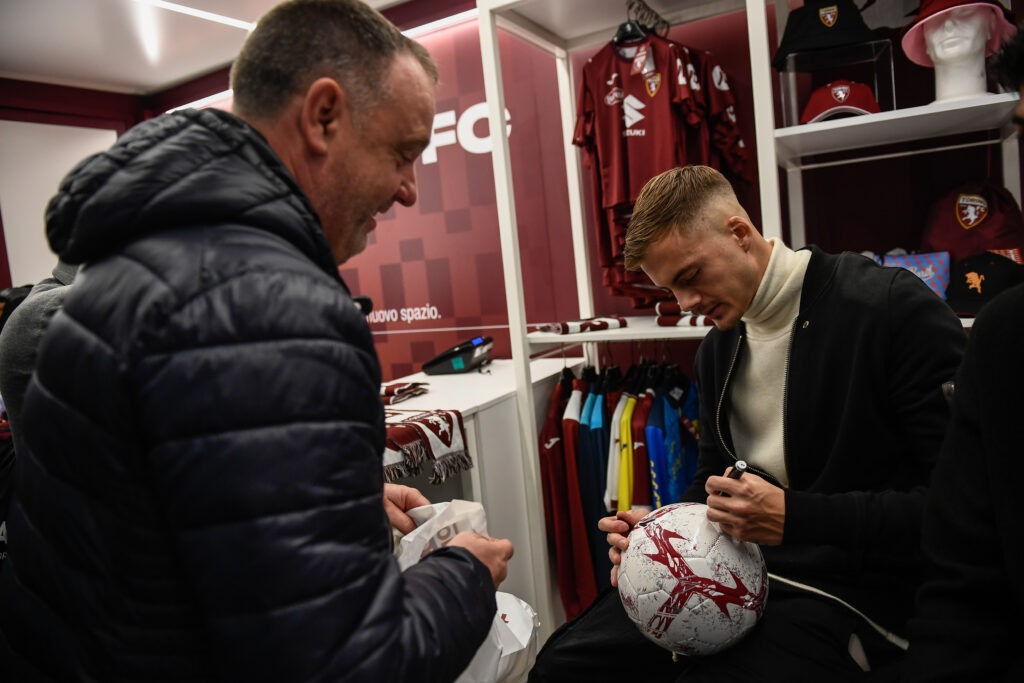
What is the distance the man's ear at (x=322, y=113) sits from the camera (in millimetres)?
933

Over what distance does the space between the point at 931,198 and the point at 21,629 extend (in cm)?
294

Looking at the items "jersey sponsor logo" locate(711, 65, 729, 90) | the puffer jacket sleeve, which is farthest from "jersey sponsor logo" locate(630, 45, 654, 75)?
the puffer jacket sleeve

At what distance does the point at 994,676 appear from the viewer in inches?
42.5

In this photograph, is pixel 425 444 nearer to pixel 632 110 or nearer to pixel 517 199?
pixel 632 110

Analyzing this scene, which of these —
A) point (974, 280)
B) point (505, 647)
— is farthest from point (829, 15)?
point (505, 647)

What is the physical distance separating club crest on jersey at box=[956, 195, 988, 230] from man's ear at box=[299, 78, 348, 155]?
216cm

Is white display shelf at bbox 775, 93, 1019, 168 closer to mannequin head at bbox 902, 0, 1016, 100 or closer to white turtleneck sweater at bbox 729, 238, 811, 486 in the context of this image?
mannequin head at bbox 902, 0, 1016, 100

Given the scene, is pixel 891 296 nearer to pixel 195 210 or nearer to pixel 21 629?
pixel 195 210

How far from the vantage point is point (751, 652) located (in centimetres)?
154

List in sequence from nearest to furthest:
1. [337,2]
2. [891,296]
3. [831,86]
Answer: [337,2] → [891,296] → [831,86]

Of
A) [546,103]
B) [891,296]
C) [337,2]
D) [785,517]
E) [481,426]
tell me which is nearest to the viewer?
[337,2]

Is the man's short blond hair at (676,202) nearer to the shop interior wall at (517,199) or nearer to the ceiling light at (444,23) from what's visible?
the shop interior wall at (517,199)

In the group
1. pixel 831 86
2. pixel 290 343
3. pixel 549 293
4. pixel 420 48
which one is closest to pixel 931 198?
pixel 831 86

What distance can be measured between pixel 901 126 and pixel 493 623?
2023 mm
